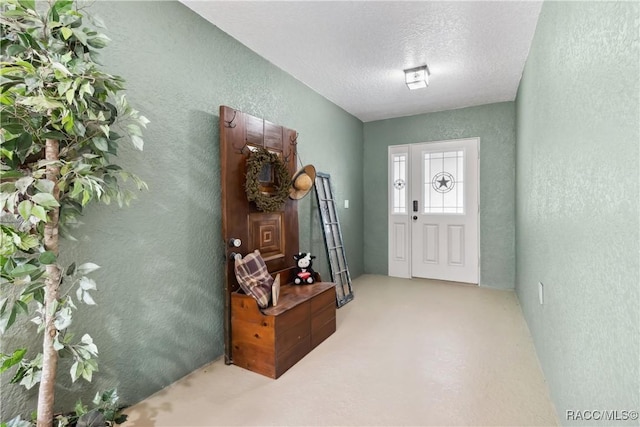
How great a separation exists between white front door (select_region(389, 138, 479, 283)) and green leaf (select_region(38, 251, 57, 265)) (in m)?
4.35

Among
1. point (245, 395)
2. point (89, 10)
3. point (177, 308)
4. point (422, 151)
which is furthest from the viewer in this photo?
point (422, 151)

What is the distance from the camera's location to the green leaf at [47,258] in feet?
3.99

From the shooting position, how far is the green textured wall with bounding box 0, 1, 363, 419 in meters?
1.75

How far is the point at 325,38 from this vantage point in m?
2.57

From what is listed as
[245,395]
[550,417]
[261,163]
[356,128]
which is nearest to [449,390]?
[550,417]

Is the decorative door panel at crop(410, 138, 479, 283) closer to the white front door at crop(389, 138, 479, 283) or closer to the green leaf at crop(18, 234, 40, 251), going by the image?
the white front door at crop(389, 138, 479, 283)

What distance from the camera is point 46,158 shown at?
130 centimetres

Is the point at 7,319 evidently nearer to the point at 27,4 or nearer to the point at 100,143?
the point at 100,143

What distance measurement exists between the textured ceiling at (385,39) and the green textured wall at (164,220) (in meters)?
0.32

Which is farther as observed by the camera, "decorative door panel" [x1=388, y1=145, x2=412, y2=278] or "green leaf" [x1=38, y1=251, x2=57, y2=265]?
"decorative door panel" [x1=388, y1=145, x2=412, y2=278]

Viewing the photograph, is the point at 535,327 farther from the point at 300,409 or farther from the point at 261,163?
the point at 261,163

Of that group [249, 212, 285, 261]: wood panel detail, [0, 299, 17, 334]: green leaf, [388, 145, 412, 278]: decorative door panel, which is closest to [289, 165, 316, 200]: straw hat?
[249, 212, 285, 261]: wood panel detail

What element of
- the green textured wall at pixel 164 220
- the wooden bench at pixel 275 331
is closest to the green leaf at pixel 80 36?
the green textured wall at pixel 164 220

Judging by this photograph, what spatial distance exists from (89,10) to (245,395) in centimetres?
234
